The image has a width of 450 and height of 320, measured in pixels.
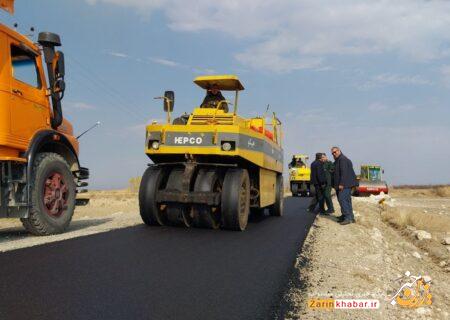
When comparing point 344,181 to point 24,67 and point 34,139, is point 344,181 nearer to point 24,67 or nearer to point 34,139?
point 34,139

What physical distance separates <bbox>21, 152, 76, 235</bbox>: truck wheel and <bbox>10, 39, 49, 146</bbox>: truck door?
507 millimetres

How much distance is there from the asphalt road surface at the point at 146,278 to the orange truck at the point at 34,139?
97 cm

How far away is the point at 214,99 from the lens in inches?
367

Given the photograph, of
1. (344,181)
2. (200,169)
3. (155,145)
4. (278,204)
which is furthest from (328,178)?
(155,145)

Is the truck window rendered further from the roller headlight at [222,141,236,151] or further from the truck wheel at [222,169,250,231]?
the truck wheel at [222,169,250,231]

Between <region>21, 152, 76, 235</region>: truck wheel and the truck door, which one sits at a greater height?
the truck door

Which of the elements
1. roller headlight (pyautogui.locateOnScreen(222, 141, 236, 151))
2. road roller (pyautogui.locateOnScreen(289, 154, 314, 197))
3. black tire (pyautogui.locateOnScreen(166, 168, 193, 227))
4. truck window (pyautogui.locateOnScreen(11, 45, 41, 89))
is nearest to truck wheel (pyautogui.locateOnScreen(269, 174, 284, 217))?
black tire (pyautogui.locateOnScreen(166, 168, 193, 227))

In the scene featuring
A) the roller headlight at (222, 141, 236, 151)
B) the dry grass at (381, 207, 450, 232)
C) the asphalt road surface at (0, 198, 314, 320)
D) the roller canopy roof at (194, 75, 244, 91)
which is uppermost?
the roller canopy roof at (194, 75, 244, 91)

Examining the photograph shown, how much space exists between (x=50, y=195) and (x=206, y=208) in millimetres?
2592

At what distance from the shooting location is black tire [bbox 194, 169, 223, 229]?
7730 mm

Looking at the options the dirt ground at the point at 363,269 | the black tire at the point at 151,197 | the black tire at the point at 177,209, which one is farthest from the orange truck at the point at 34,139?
the dirt ground at the point at 363,269

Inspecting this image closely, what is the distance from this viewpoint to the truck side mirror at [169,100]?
8711mm

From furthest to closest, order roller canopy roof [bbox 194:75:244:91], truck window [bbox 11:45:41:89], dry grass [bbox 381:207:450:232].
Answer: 1. dry grass [bbox 381:207:450:232]
2. roller canopy roof [bbox 194:75:244:91]
3. truck window [bbox 11:45:41:89]

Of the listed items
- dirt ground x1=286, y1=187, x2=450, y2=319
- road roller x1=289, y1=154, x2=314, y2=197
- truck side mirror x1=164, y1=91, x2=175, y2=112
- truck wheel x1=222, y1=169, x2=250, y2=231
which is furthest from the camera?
road roller x1=289, y1=154, x2=314, y2=197
